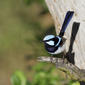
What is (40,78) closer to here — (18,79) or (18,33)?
(18,79)

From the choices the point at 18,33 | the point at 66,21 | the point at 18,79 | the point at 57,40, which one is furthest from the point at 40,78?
the point at 18,33

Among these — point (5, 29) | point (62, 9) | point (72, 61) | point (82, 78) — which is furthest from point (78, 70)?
point (5, 29)

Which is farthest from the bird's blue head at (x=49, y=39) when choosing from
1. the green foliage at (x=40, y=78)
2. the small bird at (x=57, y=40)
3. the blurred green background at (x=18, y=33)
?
the blurred green background at (x=18, y=33)

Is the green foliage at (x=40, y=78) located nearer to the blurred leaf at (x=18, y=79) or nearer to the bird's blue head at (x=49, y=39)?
the blurred leaf at (x=18, y=79)

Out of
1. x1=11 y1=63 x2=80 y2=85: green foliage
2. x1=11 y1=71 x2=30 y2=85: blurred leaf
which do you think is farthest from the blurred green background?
x1=11 y1=71 x2=30 y2=85: blurred leaf

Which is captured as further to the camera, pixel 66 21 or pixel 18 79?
pixel 18 79

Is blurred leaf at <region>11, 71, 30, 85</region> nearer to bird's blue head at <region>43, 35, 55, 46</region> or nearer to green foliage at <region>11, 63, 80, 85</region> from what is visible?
green foliage at <region>11, 63, 80, 85</region>

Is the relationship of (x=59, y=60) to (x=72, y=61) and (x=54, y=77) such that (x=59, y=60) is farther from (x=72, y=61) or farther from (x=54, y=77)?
(x=54, y=77)

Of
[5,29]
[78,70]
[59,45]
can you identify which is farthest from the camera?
[5,29]

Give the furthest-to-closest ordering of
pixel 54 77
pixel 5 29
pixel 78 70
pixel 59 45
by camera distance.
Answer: pixel 5 29 < pixel 54 77 < pixel 59 45 < pixel 78 70
